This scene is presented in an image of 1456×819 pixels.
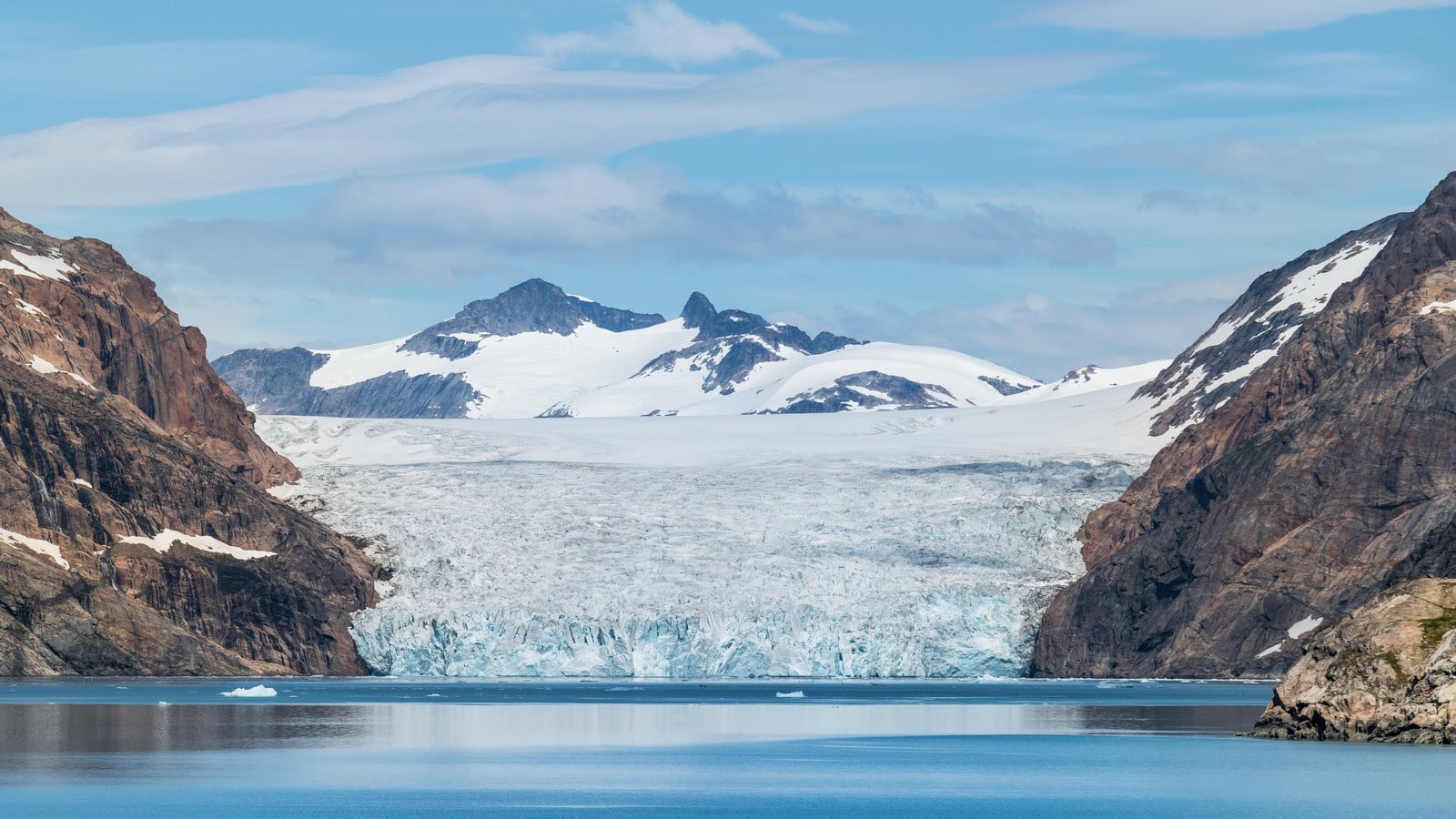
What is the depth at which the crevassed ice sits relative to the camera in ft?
339

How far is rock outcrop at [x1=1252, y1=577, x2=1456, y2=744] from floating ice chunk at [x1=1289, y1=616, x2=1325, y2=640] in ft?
137

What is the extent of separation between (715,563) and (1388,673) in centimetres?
6029

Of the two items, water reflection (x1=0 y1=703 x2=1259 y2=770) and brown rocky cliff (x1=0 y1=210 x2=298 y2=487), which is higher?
brown rocky cliff (x1=0 y1=210 x2=298 y2=487)

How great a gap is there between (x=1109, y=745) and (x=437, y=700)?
33194 mm

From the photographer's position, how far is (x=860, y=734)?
213 feet

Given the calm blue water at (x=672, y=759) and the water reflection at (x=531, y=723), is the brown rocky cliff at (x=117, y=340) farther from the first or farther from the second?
the water reflection at (x=531, y=723)

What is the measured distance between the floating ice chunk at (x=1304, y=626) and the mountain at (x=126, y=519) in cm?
4512

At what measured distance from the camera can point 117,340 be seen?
121062 mm

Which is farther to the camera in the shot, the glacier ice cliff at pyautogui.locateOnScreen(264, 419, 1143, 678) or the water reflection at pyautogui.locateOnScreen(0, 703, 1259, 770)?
the glacier ice cliff at pyautogui.locateOnScreen(264, 419, 1143, 678)

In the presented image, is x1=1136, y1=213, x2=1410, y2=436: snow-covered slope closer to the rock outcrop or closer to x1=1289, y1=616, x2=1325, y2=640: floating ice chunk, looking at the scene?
x1=1289, y1=616, x2=1325, y2=640: floating ice chunk

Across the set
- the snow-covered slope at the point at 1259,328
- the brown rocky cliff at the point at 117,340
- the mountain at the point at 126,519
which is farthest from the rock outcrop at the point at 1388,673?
the snow-covered slope at the point at 1259,328

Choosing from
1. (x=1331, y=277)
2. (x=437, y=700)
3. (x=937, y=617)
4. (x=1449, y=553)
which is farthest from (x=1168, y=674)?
(x=1331, y=277)

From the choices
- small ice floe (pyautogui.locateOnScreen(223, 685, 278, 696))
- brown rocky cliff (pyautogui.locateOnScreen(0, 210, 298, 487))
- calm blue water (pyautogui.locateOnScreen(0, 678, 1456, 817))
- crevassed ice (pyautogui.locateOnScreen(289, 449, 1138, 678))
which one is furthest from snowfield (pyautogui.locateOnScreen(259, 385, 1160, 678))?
small ice floe (pyautogui.locateOnScreen(223, 685, 278, 696))

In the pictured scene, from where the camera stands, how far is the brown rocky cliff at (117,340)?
115250 mm
